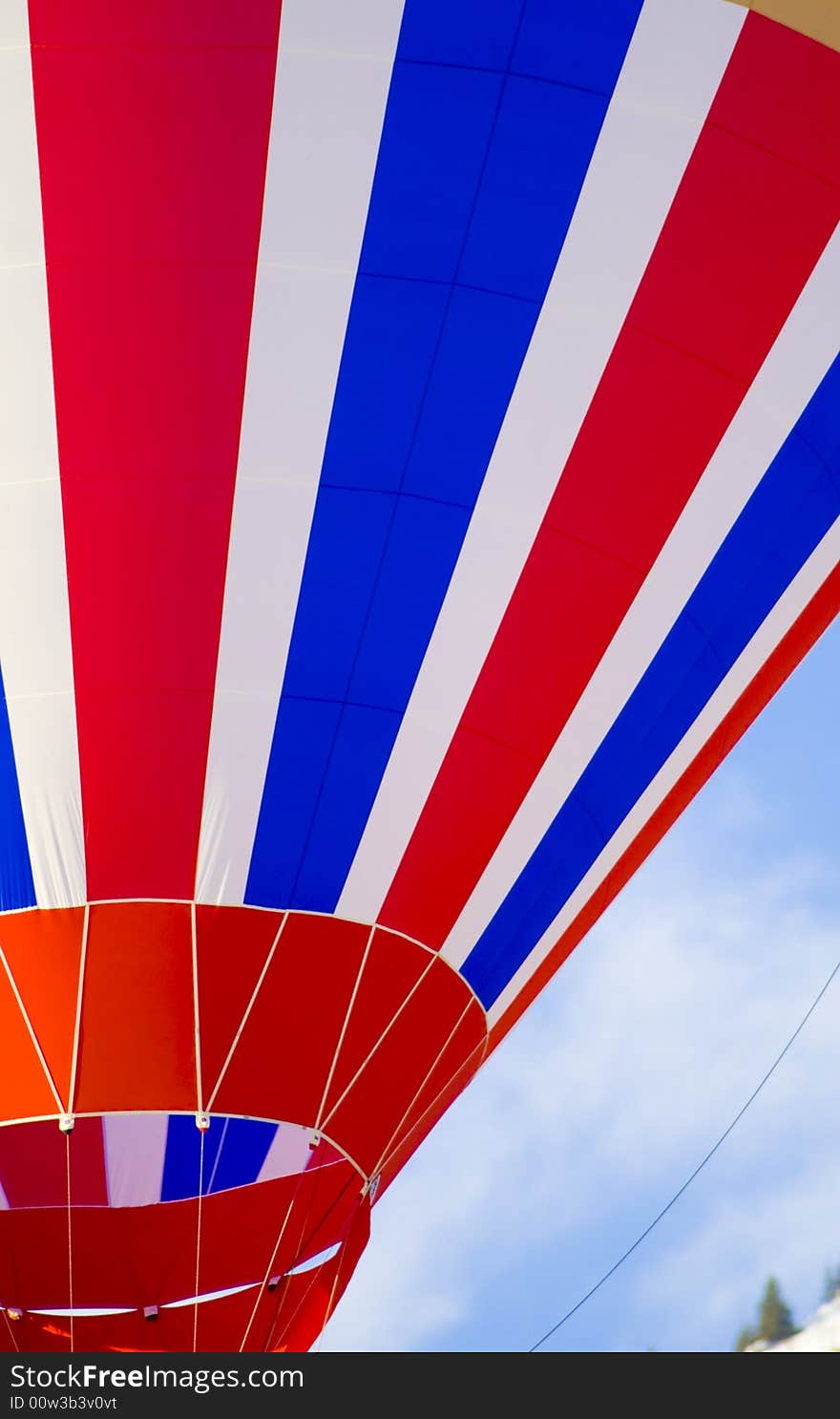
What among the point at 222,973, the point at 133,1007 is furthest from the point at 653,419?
the point at 133,1007

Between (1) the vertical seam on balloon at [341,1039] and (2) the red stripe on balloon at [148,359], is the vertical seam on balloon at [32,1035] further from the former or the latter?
(1) the vertical seam on balloon at [341,1039]

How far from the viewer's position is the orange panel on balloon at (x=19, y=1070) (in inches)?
229

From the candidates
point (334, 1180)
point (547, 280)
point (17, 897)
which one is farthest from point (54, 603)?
point (334, 1180)

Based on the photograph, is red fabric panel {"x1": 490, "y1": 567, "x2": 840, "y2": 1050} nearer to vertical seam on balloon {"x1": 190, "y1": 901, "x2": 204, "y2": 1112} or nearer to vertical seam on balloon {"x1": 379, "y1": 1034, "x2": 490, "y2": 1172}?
vertical seam on balloon {"x1": 379, "y1": 1034, "x2": 490, "y2": 1172}

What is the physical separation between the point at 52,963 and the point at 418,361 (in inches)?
88.6

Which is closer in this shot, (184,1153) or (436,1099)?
(436,1099)

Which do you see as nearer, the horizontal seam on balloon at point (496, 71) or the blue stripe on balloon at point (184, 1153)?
the horizontal seam on balloon at point (496, 71)

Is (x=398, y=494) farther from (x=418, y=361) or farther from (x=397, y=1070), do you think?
(x=397, y=1070)

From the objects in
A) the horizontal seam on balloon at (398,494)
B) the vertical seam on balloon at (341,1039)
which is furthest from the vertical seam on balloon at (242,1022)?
the horizontal seam on balloon at (398,494)

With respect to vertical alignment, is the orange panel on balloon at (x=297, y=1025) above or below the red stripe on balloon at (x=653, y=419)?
below

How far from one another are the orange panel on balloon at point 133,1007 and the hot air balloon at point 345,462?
1cm

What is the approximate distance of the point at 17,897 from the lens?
582 cm

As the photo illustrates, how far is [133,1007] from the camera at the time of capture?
19.1ft

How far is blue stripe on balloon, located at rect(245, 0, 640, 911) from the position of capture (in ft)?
18.3
